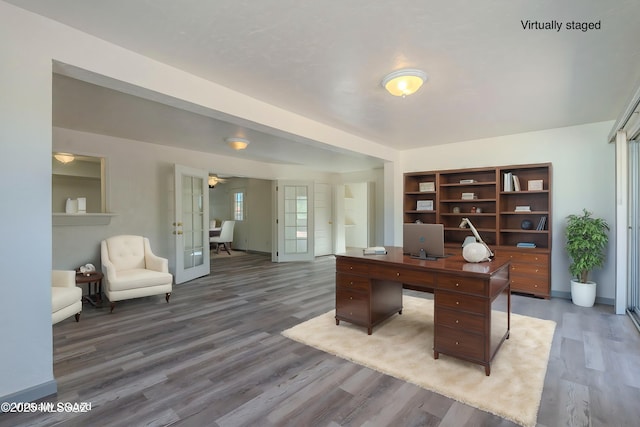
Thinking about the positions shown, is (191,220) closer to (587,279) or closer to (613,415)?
(613,415)

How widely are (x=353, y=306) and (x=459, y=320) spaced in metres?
1.03

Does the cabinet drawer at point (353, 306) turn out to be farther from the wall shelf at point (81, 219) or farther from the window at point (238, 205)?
the window at point (238, 205)

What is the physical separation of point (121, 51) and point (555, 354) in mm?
4125

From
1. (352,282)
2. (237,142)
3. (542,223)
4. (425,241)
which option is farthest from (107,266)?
(542,223)

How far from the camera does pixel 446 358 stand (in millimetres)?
2463

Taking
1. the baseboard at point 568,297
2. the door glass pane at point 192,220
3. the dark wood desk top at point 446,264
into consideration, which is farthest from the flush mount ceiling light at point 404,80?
the door glass pane at point 192,220

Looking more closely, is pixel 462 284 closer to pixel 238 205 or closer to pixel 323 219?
pixel 323 219

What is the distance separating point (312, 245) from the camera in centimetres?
746

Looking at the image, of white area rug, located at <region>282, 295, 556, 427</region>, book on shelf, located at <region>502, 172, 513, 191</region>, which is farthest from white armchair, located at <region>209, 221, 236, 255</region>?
book on shelf, located at <region>502, 172, 513, 191</region>

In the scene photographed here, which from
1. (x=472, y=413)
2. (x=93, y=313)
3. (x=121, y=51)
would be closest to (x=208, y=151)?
(x=93, y=313)

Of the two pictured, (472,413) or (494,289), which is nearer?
(472,413)

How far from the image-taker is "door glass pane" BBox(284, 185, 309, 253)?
734 centimetres

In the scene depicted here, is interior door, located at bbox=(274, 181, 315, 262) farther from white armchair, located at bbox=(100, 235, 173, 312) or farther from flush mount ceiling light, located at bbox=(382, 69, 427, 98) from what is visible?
flush mount ceiling light, located at bbox=(382, 69, 427, 98)

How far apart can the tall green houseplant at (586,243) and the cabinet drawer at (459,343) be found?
2615 mm
